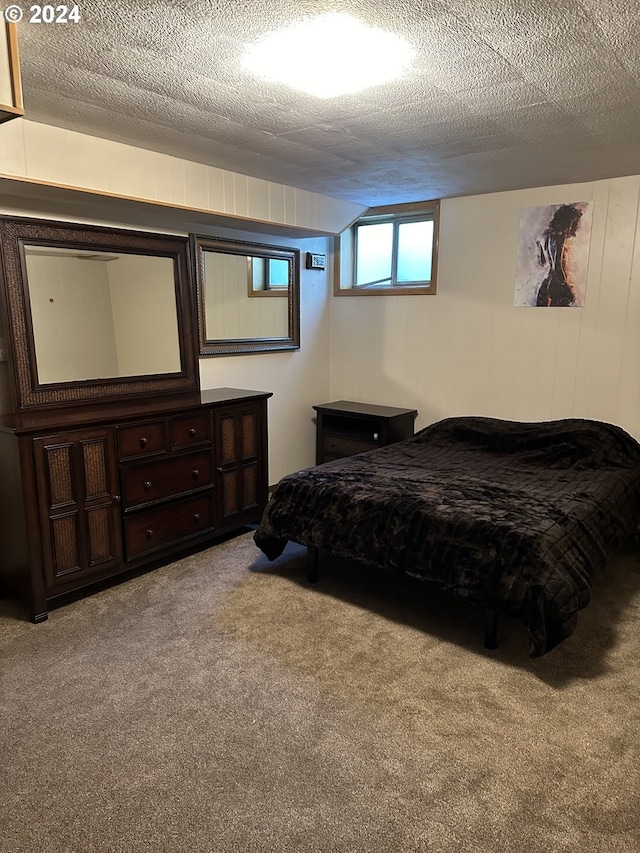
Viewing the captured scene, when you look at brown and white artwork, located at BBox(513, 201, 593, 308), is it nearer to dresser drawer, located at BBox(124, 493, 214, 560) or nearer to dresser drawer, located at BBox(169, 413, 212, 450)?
dresser drawer, located at BBox(169, 413, 212, 450)

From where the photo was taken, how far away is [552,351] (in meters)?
3.90

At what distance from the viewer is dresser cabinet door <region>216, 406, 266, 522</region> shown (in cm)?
359

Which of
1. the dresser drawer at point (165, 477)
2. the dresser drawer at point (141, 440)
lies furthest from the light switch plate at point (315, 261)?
the dresser drawer at point (141, 440)

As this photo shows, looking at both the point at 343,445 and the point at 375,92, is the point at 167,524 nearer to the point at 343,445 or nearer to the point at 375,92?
the point at 343,445

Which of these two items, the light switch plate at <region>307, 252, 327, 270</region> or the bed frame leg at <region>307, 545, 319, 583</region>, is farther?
the light switch plate at <region>307, 252, 327, 270</region>

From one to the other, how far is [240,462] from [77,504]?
1.11 meters

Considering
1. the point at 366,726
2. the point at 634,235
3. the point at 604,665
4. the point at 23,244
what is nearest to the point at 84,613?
the point at 366,726

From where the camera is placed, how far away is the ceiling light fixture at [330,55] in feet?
5.69

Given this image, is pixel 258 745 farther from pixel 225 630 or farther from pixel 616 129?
pixel 616 129

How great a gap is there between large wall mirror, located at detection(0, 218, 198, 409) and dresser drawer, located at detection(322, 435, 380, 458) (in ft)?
4.51

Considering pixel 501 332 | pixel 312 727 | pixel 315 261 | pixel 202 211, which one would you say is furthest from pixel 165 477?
pixel 501 332

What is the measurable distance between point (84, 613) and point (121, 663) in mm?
528

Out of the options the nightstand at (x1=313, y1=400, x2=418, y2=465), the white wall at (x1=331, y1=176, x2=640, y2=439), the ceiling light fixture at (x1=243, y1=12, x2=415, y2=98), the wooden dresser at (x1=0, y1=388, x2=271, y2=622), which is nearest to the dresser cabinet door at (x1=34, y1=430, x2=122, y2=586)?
the wooden dresser at (x1=0, y1=388, x2=271, y2=622)

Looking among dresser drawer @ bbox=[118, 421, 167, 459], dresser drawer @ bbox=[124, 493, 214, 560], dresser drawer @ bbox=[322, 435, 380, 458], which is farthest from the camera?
dresser drawer @ bbox=[322, 435, 380, 458]
